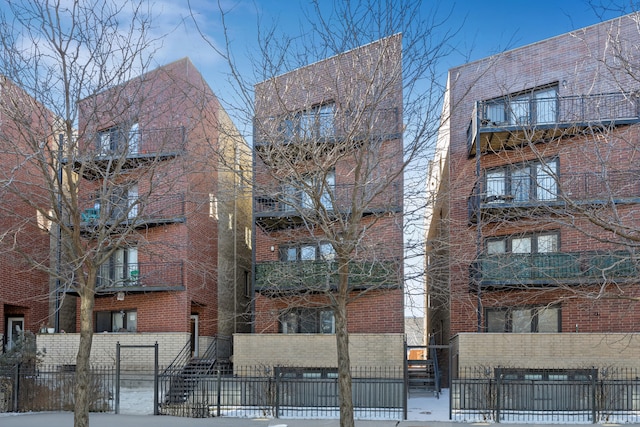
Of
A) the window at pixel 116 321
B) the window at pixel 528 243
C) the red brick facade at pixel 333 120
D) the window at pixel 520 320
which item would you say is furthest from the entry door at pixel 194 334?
the red brick facade at pixel 333 120

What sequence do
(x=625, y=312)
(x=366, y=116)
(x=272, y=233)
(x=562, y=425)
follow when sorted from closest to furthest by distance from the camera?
(x=366, y=116), (x=562, y=425), (x=625, y=312), (x=272, y=233)

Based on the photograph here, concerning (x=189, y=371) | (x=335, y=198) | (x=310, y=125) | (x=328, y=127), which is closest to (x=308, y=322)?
(x=189, y=371)

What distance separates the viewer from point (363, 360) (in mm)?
20594

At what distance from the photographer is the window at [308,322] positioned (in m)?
22.3

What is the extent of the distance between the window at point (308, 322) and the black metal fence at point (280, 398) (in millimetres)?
4045

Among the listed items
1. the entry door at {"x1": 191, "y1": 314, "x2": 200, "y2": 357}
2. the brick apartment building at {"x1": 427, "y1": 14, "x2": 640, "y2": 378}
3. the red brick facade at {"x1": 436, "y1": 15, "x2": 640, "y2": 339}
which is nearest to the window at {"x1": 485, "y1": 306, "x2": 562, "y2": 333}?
the brick apartment building at {"x1": 427, "y1": 14, "x2": 640, "y2": 378}

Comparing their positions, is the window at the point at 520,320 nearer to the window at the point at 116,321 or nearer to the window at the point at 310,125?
the window at the point at 310,125

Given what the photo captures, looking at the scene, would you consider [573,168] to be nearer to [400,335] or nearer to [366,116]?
[400,335]

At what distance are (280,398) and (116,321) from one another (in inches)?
363

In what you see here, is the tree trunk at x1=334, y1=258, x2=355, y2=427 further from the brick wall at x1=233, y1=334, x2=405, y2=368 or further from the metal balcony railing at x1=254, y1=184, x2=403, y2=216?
the brick wall at x1=233, y1=334, x2=405, y2=368

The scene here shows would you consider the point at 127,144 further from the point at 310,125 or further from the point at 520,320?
the point at 520,320

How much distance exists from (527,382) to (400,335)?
4778 mm

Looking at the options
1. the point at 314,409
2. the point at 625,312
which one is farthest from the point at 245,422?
the point at 625,312

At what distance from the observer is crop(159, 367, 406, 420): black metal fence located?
16.7 meters
